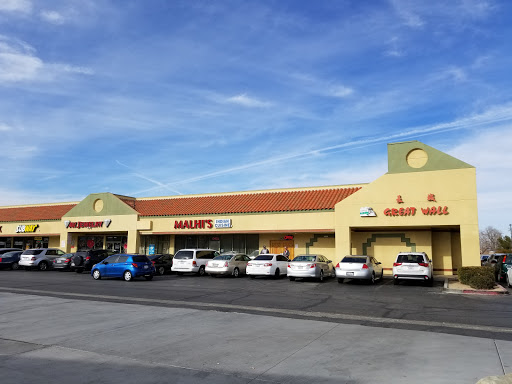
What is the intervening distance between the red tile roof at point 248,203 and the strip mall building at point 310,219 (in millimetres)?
88

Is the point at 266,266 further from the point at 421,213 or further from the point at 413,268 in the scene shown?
the point at 421,213

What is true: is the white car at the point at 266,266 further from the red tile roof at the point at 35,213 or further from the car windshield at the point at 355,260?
the red tile roof at the point at 35,213

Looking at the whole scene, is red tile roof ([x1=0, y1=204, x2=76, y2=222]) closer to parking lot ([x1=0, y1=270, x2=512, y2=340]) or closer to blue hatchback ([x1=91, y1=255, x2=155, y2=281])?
blue hatchback ([x1=91, y1=255, x2=155, y2=281])

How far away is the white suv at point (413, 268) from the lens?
744 inches

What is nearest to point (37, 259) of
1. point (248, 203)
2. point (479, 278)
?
point (248, 203)

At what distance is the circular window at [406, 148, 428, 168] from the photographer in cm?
2417

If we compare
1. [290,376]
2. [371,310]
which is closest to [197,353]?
[290,376]

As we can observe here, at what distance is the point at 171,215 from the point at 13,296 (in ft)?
61.1

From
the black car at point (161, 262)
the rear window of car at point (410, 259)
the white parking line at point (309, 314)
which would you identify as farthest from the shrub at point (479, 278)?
the black car at point (161, 262)

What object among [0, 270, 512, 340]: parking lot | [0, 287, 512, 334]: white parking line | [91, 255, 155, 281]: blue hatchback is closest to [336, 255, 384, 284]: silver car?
[0, 270, 512, 340]: parking lot

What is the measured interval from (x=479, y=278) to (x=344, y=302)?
719cm

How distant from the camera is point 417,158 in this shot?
79.8 ft

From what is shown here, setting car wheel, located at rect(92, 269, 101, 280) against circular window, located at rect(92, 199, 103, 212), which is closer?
car wheel, located at rect(92, 269, 101, 280)

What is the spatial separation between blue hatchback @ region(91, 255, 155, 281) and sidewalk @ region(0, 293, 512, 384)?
1164 cm
